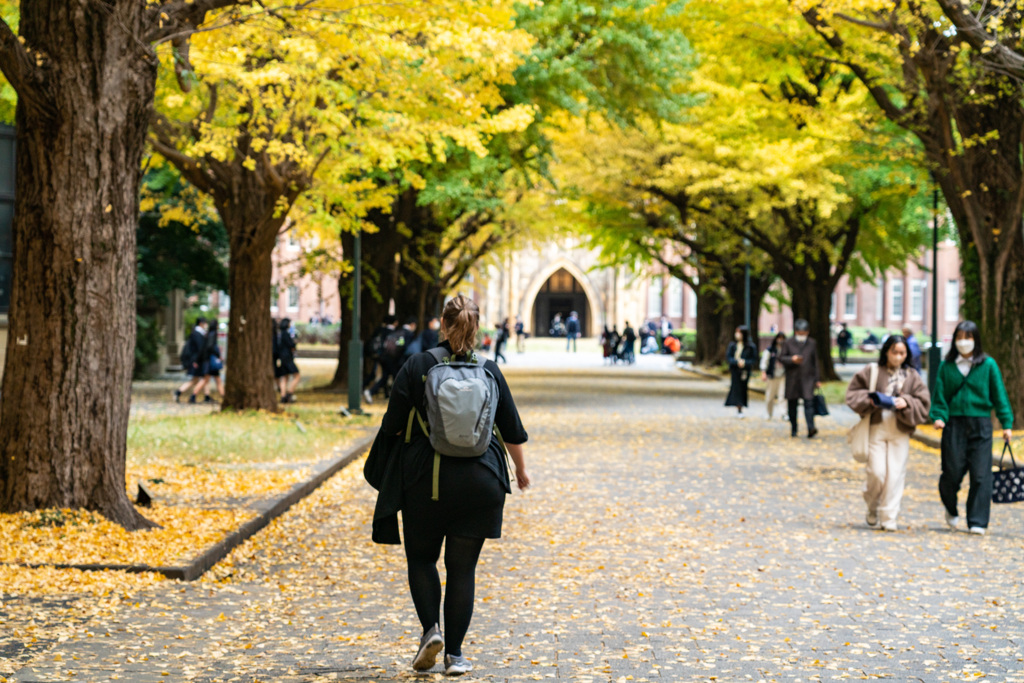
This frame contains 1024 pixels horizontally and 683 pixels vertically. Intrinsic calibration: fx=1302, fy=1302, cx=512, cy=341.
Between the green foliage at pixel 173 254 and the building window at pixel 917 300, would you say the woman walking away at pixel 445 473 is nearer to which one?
the green foliage at pixel 173 254

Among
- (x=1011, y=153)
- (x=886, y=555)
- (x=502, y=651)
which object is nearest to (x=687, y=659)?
(x=502, y=651)

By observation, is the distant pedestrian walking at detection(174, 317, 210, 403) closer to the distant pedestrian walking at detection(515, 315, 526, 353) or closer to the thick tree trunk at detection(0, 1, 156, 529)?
the thick tree trunk at detection(0, 1, 156, 529)

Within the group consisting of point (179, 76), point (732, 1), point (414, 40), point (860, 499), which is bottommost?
point (860, 499)

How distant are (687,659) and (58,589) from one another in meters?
3.57

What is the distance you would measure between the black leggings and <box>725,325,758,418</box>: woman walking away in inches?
683

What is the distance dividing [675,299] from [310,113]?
70483 millimetres

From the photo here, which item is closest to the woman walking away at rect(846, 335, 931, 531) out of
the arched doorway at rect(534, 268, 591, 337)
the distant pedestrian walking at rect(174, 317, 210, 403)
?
the distant pedestrian walking at rect(174, 317, 210, 403)

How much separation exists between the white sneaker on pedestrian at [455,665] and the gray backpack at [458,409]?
2.43 ft

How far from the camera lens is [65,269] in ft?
27.7

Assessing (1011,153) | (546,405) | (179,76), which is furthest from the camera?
(546,405)

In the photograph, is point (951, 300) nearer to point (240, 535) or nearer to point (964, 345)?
point (964, 345)

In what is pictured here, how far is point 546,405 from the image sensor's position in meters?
25.6

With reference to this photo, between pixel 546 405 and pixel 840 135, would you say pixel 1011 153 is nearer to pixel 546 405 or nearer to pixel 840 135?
pixel 840 135

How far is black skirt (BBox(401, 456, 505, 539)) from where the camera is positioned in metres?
5.32
